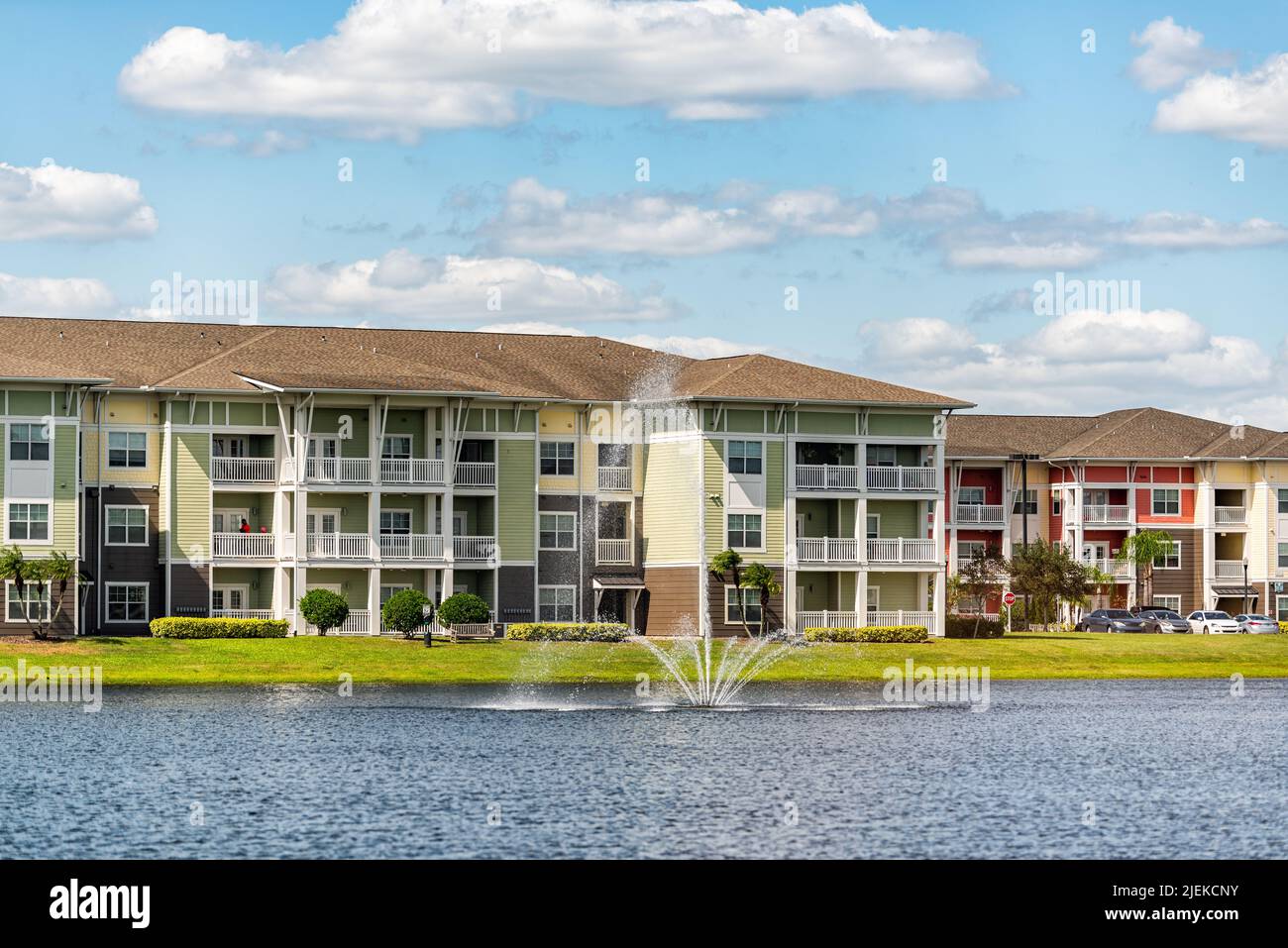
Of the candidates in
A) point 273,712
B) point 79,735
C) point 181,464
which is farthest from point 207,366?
point 79,735

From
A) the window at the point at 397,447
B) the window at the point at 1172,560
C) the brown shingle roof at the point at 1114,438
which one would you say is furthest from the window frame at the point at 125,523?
the window at the point at 1172,560

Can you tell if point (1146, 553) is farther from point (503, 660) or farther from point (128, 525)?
point (128, 525)

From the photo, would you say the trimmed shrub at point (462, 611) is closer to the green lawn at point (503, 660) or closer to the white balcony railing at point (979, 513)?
the green lawn at point (503, 660)

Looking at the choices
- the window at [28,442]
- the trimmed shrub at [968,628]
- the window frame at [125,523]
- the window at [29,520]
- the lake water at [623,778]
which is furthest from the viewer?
the trimmed shrub at [968,628]

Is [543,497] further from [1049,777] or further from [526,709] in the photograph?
[1049,777]

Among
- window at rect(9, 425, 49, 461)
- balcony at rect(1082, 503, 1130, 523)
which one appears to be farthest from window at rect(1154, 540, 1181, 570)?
window at rect(9, 425, 49, 461)

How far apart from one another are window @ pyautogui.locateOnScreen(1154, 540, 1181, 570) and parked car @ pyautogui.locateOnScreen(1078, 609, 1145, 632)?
7872mm

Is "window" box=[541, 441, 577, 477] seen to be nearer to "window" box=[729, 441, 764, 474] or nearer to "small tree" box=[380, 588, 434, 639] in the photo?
"window" box=[729, 441, 764, 474]

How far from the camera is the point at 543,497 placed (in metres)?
84.3

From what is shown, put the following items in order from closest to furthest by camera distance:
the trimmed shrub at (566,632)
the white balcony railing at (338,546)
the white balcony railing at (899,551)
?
1. the trimmed shrub at (566,632)
2. the white balcony railing at (338,546)
3. the white balcony railing at (899,551)

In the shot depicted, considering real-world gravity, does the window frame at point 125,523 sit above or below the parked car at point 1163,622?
above

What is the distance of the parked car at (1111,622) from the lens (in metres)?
97.1

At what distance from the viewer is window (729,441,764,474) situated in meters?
83.4

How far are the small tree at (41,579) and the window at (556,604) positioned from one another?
18.0 metres
